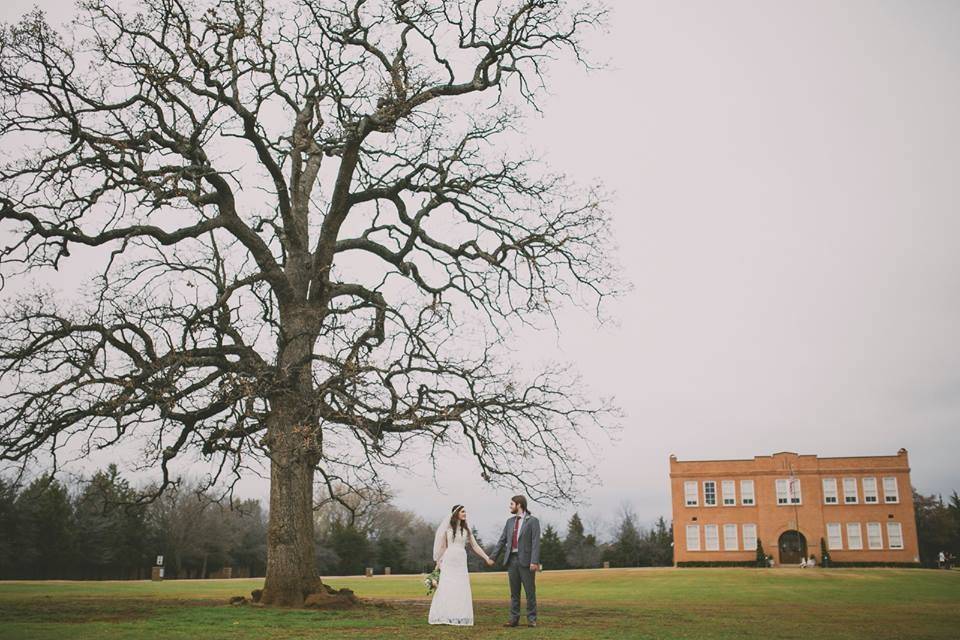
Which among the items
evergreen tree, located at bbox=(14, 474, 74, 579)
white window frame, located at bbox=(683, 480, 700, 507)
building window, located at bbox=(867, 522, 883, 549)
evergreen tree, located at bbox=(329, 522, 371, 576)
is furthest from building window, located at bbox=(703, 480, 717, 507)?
evergreen tree, located at bbox=(14, 474, 74, 579)

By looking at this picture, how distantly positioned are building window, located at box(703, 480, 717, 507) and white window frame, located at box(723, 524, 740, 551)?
2.03 meters

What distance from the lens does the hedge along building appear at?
59.8 meters

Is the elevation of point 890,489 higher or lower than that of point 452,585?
higher

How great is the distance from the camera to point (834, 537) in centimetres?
6031

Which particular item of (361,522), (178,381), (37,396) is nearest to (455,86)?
(178,381)

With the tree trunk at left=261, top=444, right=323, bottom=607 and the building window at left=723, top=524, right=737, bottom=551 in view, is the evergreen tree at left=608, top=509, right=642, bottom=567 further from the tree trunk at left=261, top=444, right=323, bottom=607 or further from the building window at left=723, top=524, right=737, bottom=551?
the tree trunk at left=261, top=444, right=323, bottom=607

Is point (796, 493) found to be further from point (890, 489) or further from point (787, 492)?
point (890, 489)

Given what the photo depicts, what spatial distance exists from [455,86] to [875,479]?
181 ft

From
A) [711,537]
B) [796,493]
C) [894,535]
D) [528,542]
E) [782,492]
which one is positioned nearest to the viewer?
[528,542]

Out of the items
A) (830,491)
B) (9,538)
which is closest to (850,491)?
(830,491)

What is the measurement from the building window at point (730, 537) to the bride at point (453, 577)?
54226 millimetres

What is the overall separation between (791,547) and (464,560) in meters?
57.2

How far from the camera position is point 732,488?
206ft

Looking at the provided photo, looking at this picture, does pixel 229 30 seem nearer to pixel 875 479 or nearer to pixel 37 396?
pixel 37 396
